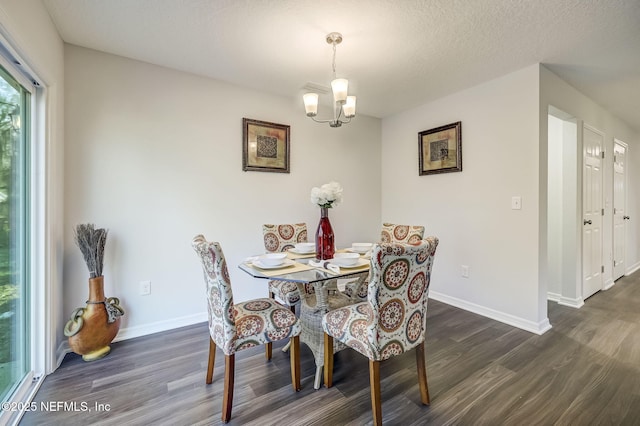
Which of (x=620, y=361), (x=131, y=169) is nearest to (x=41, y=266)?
(x=131, y=169)

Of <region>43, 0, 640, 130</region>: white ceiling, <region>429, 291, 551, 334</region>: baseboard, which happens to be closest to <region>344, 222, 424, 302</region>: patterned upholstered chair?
<region>429, 291, 551, 334</region>: baseboard

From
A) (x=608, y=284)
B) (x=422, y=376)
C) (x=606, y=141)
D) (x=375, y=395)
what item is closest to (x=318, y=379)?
(x=375, y=395)

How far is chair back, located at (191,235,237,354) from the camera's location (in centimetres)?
144

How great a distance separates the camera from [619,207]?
4.12m

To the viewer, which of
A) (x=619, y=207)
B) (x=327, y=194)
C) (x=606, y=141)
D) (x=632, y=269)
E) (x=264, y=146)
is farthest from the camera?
(x=632, y=269)

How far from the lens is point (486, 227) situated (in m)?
2.90

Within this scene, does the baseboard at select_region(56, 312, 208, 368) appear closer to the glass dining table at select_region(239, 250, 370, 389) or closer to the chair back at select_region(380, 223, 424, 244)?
the glass dining table at select_region(239, 250, 370, 389)

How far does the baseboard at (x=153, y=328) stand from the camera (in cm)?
218

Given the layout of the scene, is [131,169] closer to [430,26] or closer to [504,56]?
[430,26]

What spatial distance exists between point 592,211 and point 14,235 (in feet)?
17.2

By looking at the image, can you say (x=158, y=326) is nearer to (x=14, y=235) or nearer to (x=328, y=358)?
(x=14, y=235)

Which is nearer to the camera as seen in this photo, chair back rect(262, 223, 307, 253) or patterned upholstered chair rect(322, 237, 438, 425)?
patterned upholstered chair rect(322, 237, 438, 425)

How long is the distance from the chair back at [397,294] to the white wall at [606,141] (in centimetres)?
189

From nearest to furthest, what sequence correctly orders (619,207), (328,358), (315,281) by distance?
1. (315,281)
2. (328,358)
3. (619,207)
